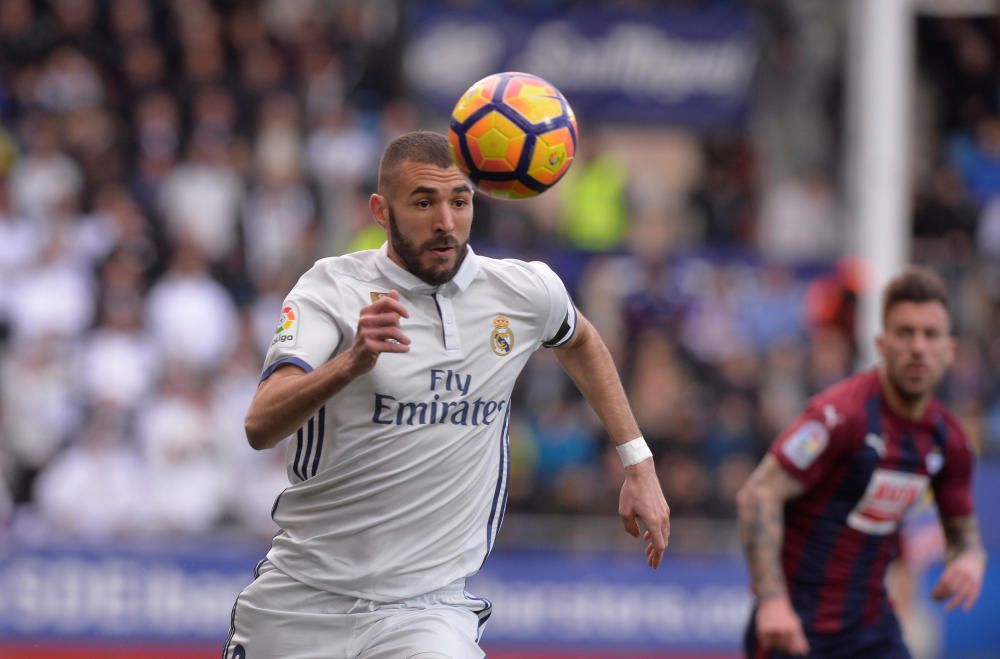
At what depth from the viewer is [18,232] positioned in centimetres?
1382

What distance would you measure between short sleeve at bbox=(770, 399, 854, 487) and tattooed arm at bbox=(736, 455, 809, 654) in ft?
0.20

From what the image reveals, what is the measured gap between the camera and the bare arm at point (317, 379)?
4855mm

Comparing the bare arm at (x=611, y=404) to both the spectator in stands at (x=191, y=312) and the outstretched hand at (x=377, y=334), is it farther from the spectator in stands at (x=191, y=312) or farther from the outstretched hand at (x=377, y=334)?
the spectator in stands at (x=191, y=312)

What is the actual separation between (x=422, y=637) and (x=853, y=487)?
2368mm

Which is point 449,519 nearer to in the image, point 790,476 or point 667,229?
point 790,476

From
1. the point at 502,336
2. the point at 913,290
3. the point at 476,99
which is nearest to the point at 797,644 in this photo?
the point at 913,290

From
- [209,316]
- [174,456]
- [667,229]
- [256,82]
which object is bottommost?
[174,456]

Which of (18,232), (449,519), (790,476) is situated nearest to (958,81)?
(18,232)

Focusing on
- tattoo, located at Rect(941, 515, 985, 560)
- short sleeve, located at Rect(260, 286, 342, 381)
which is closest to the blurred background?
tattoo, located at Rect(941, 515, 985, 560)

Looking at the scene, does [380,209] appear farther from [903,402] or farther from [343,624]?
[903,402]

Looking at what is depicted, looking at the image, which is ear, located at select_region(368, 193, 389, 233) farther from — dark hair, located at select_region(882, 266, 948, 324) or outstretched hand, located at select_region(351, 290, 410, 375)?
dark hair, located at select_region(882, 266, 948, 324)

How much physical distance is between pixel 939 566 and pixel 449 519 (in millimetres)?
8185

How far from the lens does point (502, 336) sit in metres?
5.80

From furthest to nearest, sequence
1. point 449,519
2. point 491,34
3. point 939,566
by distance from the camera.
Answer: point 491,34 → point 939,566 → point 449,519
